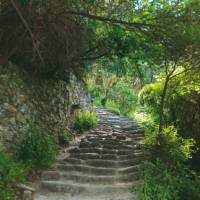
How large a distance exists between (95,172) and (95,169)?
0.22 feet

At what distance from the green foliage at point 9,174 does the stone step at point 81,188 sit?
1.74ft

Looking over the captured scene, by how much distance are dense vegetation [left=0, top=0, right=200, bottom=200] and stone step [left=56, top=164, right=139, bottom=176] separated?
0.48 meters

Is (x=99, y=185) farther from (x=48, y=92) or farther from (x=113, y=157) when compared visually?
(x=48, y=92)

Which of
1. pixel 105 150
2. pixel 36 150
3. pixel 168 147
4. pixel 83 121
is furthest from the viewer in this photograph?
pixel 83 121

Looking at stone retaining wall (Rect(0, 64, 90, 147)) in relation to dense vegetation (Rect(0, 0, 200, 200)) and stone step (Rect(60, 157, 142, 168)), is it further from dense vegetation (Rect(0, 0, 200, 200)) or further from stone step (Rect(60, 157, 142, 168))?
stone step (Rect(60, 157, 142, 168))

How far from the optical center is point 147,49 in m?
8.91

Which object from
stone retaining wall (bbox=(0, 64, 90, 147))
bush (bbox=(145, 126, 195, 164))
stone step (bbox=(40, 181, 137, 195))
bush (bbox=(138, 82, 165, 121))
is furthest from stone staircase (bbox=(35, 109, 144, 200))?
bush (bbox=(138, 82, 165, 121))

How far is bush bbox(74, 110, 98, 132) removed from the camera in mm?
11938

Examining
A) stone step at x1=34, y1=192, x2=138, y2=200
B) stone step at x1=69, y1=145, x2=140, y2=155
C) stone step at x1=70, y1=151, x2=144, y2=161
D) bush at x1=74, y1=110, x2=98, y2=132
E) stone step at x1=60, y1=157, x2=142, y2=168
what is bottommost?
stone step at x1=34, y1=192, x2=138, y2=200

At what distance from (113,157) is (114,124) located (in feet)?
16.6

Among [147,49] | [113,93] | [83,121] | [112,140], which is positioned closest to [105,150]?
[112,140]

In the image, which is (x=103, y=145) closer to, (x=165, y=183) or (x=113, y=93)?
(x=165, y=183)

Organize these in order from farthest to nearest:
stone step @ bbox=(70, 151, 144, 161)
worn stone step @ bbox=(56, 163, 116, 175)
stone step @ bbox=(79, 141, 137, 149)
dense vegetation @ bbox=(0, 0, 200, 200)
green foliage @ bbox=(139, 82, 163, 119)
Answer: green foliage @ bbox=(139, 82, 163, 119) < stone step @ bbox=(79, 141, 137, 149) < stone step @ bbox=(70, 151, 144, 161) < worn stone step @ bbox=(56, 163, 116, 175) < dense vegetation @ bbox=(0, 0, 200, 200)

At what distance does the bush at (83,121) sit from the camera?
11.9 metres
